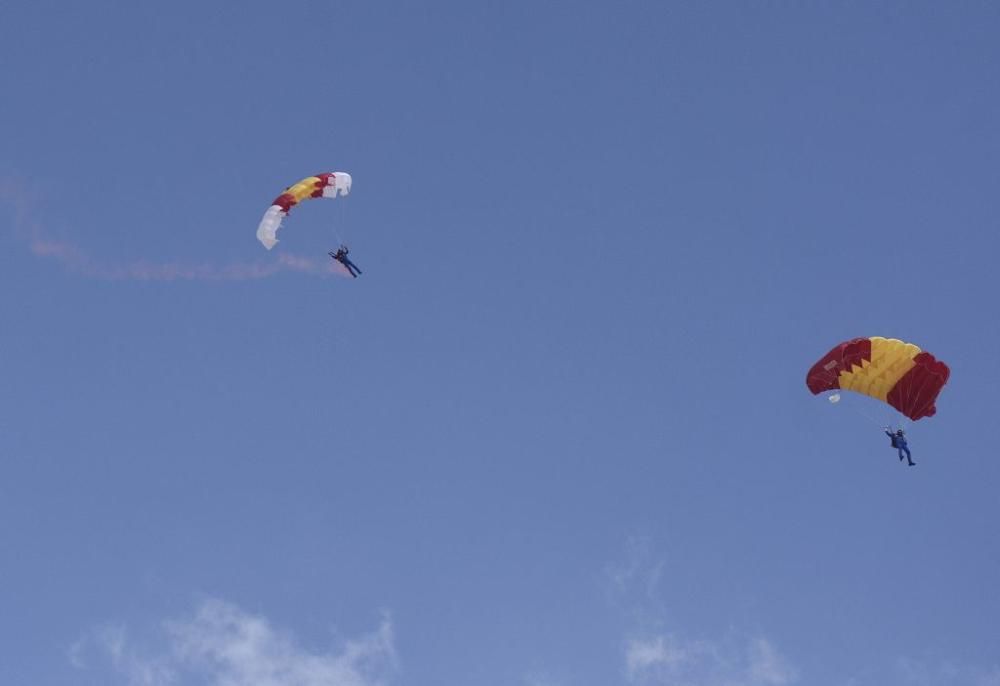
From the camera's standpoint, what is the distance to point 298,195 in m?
59.2

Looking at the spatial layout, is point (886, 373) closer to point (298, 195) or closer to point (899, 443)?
point (899, 443)

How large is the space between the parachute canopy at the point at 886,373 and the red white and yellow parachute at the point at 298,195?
21307 mm

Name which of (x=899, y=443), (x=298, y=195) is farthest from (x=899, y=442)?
(x=298, y=195)

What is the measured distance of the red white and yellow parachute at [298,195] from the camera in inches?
2297

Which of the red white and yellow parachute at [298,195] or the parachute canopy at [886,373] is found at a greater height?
the red white and yellow parachute at [298,195]

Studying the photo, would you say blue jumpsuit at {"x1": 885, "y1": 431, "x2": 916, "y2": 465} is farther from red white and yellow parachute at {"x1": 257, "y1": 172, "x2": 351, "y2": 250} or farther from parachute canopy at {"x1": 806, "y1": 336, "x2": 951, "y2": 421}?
red white and yellow parachute at {"x1": 257, "y1": 172, "x2": 351, "y2": 250}

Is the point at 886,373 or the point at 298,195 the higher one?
the point at 298,195

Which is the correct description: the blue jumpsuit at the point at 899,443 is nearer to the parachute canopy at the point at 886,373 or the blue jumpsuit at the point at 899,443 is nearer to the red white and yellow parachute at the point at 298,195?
the parachute canopy at the point at 886,373

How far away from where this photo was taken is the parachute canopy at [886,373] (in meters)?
50.2

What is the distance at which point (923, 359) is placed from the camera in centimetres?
5022

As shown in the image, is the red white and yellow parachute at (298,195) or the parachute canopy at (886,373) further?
the red white and yellow parachute at (298,195)

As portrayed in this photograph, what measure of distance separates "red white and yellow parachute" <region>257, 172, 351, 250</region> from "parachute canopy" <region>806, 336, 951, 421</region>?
839 inches

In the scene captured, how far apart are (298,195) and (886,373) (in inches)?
983

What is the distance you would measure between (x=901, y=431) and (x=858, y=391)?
83.7 inches
